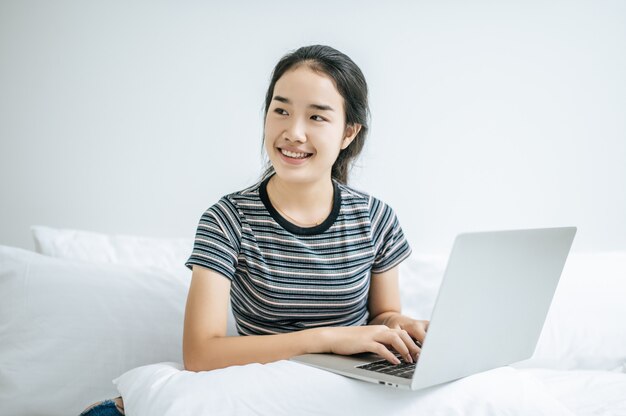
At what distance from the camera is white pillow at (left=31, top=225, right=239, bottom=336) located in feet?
5.63

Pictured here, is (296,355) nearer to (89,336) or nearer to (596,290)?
(89,336)

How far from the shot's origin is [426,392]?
105 centimetres

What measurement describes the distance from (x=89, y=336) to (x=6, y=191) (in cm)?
69

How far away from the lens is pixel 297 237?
4.63 ft

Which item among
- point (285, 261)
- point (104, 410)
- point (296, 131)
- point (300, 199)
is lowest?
point (104, 410)

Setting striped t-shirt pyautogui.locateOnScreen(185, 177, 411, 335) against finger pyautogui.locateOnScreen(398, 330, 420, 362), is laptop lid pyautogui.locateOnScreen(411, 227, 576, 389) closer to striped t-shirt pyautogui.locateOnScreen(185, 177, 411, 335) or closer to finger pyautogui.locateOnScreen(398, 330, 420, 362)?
finger pyautogui.locateOnScreen(398, 330, 420, 362)

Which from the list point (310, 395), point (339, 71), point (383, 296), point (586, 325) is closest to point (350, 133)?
point (339, 71)

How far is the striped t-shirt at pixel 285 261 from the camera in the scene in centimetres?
137

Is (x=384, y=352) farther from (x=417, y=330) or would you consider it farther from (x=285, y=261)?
(x=285, y=261)

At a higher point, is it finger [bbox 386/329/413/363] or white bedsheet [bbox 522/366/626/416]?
finger [bbox 386/329/413/363]

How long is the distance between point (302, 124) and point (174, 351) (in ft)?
1.80

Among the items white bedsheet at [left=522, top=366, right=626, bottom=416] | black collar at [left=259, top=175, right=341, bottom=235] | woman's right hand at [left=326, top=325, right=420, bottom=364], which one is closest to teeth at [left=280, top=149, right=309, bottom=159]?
black collar at [left=259, top=175, right=341, bottom=235]

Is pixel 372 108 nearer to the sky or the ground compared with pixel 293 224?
nearer to the sky

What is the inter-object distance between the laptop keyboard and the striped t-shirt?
28cm
